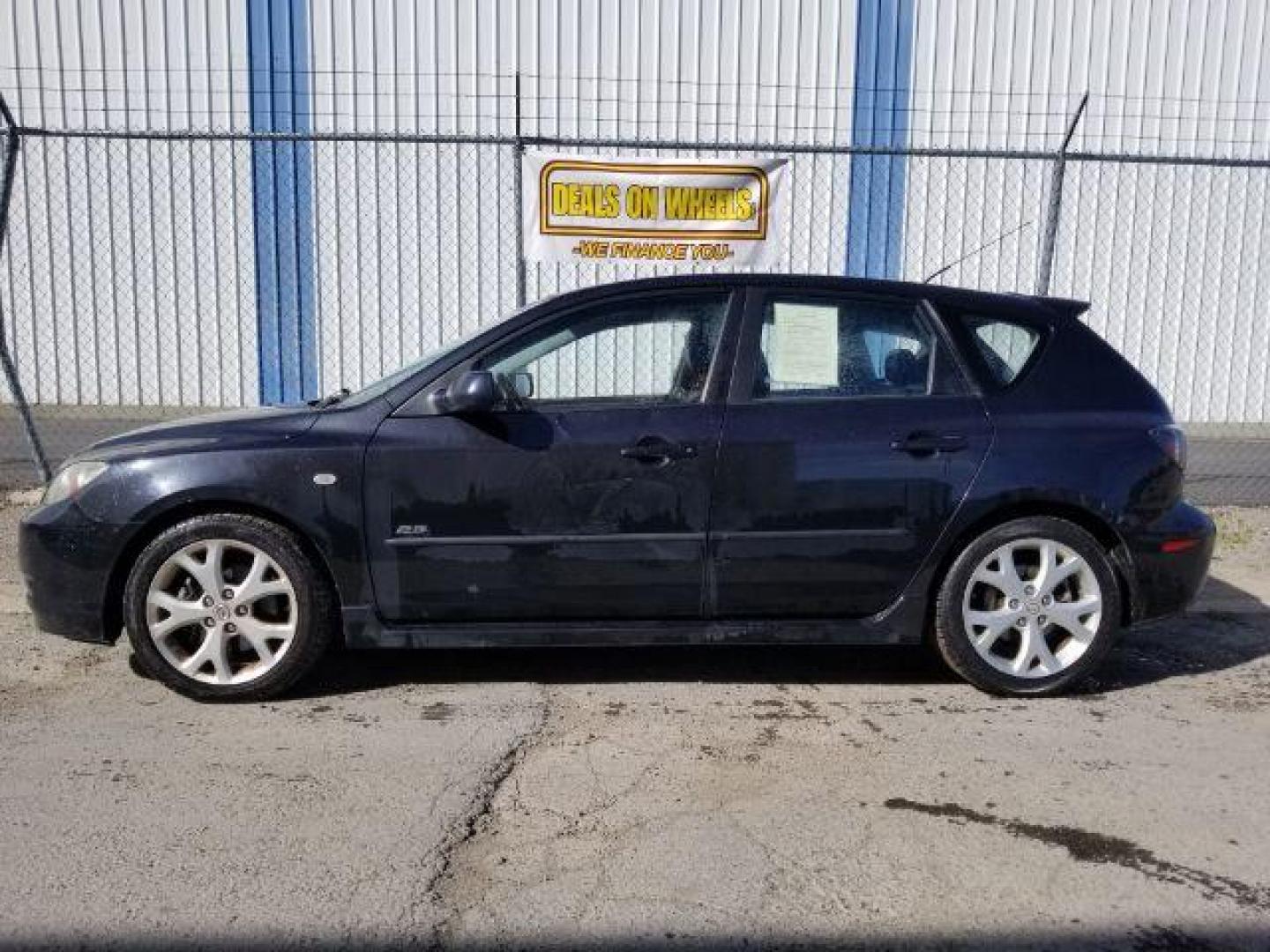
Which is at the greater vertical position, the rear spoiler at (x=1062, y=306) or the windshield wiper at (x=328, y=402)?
the rear spoiler at (x=1062, y=306)

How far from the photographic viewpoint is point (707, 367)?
4.38 metres

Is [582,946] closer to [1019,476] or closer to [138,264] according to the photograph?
[1019,476]

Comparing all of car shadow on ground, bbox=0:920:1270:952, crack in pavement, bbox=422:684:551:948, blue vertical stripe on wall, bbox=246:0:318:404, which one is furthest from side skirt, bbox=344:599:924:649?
blue vertical stripe on wall, bbox=246:0:318:404

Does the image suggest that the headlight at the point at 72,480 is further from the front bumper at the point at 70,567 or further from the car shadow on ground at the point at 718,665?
the car shadow on ground at the point at 718,665

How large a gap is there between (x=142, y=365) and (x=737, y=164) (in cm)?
611

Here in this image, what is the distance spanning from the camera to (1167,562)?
175 inches

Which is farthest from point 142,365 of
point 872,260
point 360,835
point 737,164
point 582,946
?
point 582,946

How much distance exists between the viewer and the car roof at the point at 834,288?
4426 millimetres

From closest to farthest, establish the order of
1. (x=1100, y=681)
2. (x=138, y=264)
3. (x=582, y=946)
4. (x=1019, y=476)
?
(x=582, y=946), (x=1019, y=476), (x=1100, y=681), (x=138, y=264)

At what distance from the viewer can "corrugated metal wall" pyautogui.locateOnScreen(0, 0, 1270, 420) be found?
1037 cm

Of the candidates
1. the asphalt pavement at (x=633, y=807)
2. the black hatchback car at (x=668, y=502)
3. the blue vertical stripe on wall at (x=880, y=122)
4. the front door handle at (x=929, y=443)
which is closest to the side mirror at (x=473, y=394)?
the black hatchback car at (x=668, y=502)

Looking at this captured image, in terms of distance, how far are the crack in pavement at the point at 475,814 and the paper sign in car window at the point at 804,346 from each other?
5.13 ft

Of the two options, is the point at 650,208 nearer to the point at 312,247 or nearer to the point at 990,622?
the point at 990,622

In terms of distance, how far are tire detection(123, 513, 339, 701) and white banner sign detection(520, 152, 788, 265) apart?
3.86 meters
